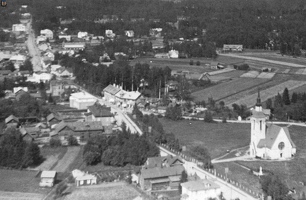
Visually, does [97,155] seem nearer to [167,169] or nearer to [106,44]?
[167,169]

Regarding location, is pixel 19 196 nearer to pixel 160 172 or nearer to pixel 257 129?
pixel 160 172

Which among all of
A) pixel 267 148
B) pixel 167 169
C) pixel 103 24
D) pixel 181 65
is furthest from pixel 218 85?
pixel 103 24

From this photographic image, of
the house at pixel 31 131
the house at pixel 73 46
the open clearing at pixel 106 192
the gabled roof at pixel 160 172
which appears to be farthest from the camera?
the house at pixel 73 46

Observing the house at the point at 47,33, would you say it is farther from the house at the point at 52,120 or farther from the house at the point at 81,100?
the house at the point at 52,120

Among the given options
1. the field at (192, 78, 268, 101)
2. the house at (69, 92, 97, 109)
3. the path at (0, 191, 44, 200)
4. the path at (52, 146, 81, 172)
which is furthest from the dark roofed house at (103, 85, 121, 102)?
the path at (0, 191, 44, 200)

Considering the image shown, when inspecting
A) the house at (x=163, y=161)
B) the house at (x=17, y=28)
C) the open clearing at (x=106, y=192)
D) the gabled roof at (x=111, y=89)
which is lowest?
the open clearing at (x=106, y=192)

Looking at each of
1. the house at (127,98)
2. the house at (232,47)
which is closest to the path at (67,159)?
the house at (127,98)

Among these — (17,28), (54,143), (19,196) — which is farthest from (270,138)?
(17,28)
